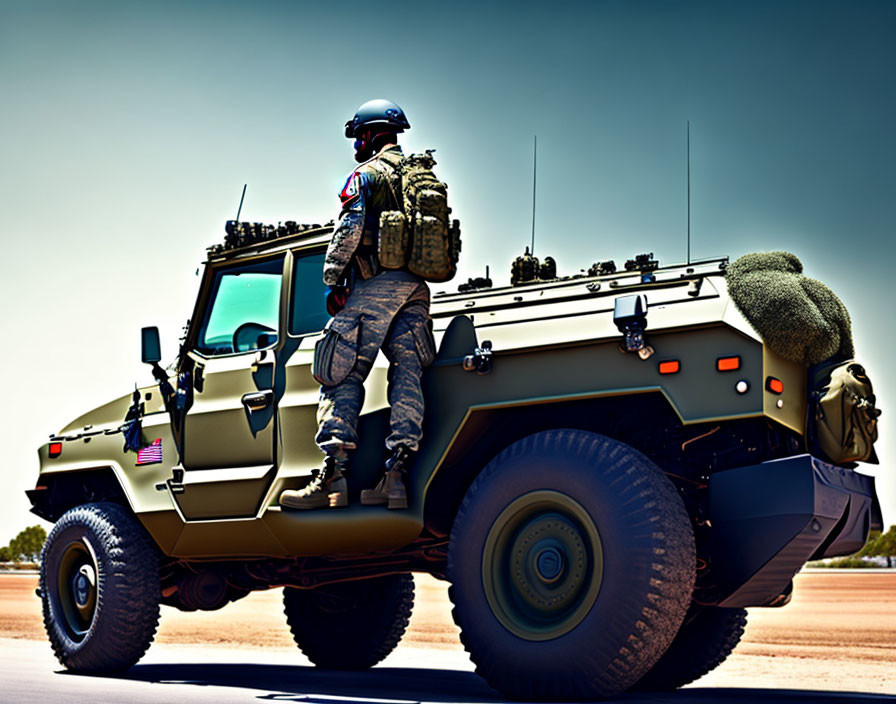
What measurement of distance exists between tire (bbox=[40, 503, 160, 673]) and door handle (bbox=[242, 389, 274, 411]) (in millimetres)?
1384

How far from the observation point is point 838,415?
6.49 metres

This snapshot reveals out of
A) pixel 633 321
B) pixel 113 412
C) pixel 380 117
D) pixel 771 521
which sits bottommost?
pixel 771 521

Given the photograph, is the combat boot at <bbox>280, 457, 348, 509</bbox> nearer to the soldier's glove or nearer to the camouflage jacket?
the soldier's glove

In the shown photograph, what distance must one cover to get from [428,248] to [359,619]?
3.60 m

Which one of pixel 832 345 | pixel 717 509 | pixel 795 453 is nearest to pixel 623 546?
pixel 717 509

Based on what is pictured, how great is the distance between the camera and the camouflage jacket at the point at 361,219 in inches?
292

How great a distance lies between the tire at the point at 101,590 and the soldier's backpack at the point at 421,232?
2.79 metres

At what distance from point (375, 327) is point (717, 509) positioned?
2123 millimetres

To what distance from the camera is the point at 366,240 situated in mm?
7434

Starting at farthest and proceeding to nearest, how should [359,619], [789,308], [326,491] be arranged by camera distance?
1. [359,619]
2. [326,491]
3. [789,308]

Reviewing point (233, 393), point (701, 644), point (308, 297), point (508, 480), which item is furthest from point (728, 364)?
point (233, 393)

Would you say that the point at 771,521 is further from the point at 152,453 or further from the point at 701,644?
the point at 152,453

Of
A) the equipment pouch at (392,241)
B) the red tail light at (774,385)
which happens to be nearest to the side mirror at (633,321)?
the red tail light at (774,385)

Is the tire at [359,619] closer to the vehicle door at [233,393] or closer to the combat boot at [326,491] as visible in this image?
the vehicle door at [233,393]
